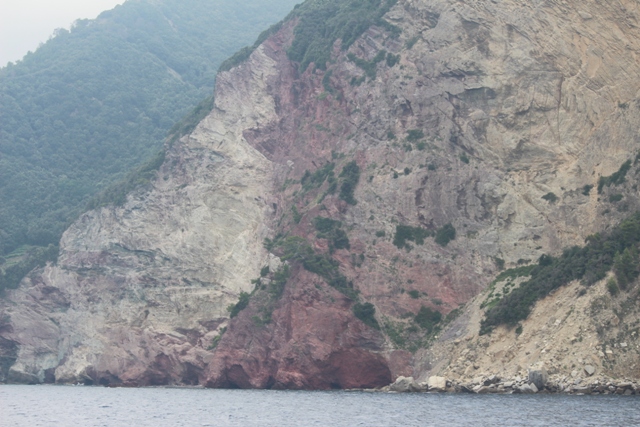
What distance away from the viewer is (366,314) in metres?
79.5

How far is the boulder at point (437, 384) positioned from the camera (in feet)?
229

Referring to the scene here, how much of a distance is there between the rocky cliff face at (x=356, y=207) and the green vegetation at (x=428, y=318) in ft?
0.91

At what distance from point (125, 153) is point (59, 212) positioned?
19.9 meters

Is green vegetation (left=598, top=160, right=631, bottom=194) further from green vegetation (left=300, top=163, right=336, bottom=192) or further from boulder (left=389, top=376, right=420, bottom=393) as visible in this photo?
green vegetation (left=300, top=163, right=336, bottom=192)

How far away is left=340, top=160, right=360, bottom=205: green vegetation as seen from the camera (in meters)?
87.2

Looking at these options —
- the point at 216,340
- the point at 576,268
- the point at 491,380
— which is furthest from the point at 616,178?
the point at 216,340

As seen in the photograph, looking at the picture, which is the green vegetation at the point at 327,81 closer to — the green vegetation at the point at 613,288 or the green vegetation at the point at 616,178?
the green vegetation at the point at 616,178

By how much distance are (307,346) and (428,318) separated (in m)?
10.3

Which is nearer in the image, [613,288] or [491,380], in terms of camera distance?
[613,288]

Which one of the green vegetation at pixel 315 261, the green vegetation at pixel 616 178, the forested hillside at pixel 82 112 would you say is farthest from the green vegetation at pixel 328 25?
the forested hillside at pixel 82 112

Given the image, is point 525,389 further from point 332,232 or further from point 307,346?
point 332,232

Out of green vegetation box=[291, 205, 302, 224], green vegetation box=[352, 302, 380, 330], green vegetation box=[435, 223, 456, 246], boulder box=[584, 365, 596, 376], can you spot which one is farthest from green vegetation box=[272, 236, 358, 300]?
boulder box=[584, 365, 596, 376]

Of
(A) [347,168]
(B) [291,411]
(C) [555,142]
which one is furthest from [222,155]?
(B) [291,411]

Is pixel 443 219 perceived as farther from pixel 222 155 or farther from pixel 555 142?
pixel 222 155
